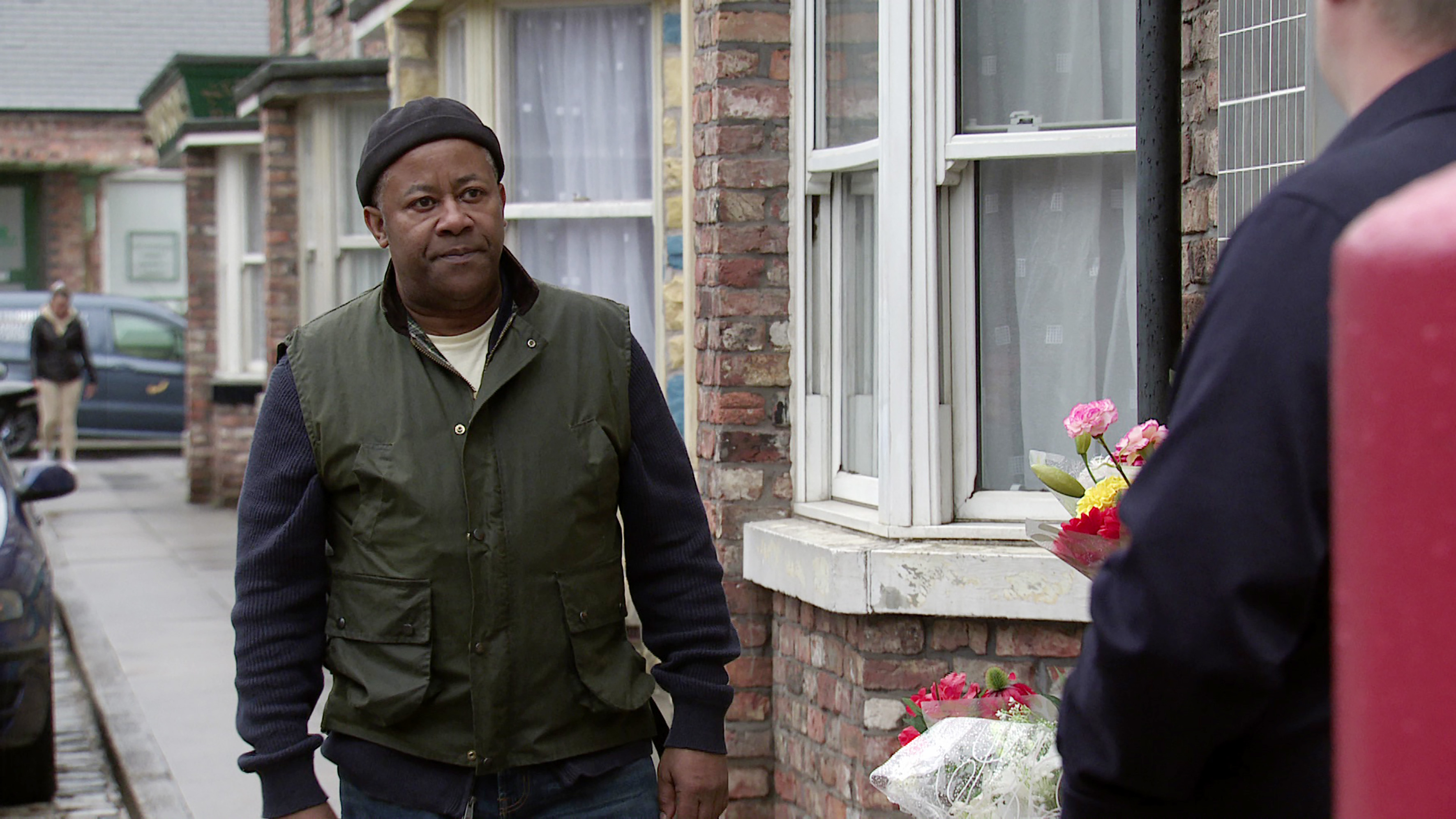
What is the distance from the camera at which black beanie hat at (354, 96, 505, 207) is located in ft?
9.25

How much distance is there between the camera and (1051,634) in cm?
425

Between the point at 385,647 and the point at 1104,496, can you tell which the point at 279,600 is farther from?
the point at 1104,496

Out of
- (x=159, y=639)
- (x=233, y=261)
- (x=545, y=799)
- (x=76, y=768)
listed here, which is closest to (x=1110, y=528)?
(x=545, y=799)

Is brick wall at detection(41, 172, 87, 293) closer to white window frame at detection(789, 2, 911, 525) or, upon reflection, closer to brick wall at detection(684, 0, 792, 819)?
brick wall at detection(684, 0, 792, 819)

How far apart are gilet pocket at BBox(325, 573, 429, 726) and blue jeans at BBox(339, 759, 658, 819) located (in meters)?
0.16

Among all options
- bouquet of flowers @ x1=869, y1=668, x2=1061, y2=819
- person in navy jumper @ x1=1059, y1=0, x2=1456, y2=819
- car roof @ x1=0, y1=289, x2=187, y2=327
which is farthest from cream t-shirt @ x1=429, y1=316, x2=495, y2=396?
car roof @ x1=0, y1=289, x2=187, y2=327

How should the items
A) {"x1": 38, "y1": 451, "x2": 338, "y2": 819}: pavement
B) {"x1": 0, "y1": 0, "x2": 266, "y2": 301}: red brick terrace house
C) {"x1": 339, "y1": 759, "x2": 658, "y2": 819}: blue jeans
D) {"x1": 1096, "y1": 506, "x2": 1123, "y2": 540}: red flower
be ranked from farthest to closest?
{"x1": 0, "y1": 0, "x2": 266, "y2": 301}: red brick terrace house < {"x1": 38, "y1": 451, "x2": 338, "y2": 819}: pavement < {"x1": 339, "y1": 759, "x2": 658, "y2": 819}: blue jeans < {"x1": 1096, "y1": 506, "x2": 1123, "y2": 540}: red flower

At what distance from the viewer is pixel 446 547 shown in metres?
2.72

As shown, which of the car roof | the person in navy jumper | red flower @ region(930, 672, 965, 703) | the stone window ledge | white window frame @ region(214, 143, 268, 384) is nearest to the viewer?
the person in navy jumper

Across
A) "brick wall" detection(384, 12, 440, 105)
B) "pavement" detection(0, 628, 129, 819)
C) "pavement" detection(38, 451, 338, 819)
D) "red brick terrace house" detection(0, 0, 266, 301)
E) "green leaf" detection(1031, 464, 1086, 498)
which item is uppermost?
"red brick terrace house" detection(0, 0, 266, 301)

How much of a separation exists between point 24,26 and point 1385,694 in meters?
31.3

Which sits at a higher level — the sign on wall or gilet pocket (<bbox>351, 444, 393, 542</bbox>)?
the sign on wall

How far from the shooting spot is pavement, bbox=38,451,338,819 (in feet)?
21.8

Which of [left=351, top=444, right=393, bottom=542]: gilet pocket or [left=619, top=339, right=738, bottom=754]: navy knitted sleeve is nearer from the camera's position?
[left=351, top=444, right=393, bottom=542]: gilet pocket
